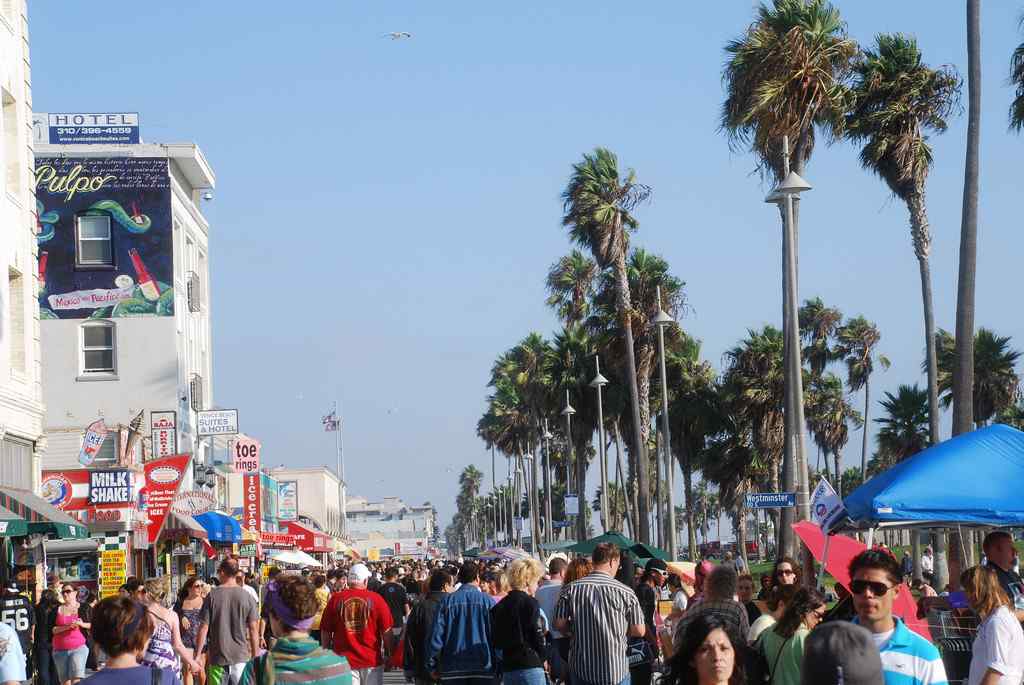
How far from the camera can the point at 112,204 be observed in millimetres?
46094

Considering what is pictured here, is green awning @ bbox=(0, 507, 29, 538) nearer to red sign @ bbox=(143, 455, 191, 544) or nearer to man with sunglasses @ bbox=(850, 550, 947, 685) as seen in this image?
red sign @ bbox=(143, 455, 191, 544)

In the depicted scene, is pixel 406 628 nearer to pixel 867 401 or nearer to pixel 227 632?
pixel 227 632

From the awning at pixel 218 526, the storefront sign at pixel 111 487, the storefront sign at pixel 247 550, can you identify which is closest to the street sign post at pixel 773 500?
the storefront sign at pixel 111 487

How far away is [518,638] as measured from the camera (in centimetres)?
1271

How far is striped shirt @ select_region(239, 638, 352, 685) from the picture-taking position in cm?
741

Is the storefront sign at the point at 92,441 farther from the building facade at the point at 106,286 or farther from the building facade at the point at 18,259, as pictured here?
the building facade at the point at 106,286

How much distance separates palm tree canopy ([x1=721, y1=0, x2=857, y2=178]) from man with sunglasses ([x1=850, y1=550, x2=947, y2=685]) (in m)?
24.2

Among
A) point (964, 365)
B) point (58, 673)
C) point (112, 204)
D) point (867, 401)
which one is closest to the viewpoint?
point (58, 673)

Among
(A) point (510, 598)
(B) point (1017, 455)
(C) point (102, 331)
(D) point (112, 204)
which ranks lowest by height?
(A) point (510, 598)

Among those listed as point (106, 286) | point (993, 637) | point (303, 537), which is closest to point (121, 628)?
point (993, 637)

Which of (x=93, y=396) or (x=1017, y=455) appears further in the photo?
(x=93, y=396)

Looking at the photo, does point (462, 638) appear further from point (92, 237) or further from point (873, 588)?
point (92, 237)

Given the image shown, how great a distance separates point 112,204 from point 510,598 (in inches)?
1419

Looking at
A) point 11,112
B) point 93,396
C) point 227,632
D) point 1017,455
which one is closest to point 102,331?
point 93,396
